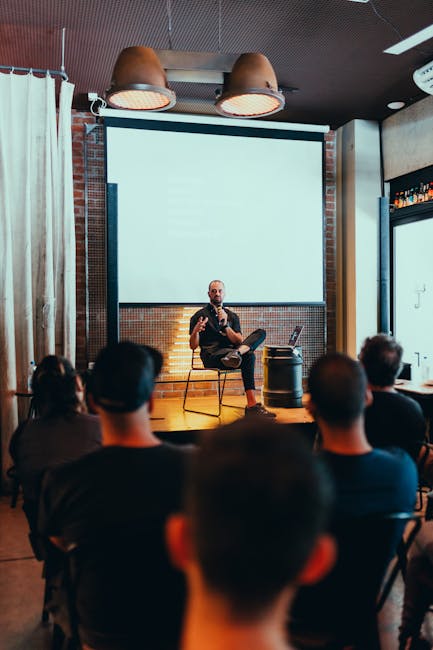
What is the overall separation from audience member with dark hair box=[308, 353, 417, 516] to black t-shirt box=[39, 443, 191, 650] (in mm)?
398

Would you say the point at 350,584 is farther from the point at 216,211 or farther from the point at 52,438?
the point at 216,211

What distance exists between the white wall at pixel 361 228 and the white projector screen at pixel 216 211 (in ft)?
1.04

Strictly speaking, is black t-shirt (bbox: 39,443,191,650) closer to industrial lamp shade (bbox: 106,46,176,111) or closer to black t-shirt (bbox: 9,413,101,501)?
black t-shirt (bbox: 9,413,101,501)

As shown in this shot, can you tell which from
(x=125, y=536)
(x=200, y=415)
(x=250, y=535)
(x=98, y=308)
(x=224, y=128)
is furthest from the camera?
(x=224, y=128)

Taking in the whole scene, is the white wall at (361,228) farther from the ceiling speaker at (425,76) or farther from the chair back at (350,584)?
the chair back at (350,584)

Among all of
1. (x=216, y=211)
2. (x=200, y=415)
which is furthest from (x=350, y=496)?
(x=216, y=211)

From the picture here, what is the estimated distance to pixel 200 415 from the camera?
5191 millimetres

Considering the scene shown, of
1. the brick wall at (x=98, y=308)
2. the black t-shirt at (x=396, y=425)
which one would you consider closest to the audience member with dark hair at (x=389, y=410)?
the black t-shirt at (x=396, y=425)

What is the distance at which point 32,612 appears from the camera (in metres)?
2.62

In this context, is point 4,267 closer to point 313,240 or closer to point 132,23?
point 132,23

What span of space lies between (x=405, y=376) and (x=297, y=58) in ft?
9.83

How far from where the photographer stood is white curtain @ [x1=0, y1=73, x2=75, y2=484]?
13.4ft

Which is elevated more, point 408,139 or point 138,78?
Answer: point 408,139

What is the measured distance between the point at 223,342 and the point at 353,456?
3.81 metres
